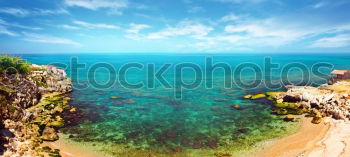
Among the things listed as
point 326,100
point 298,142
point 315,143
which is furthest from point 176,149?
point 326,100

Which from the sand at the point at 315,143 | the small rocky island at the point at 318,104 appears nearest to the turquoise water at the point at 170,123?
the sand at the point at 315,143

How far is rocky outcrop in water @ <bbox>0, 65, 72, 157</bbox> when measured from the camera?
86.9ft

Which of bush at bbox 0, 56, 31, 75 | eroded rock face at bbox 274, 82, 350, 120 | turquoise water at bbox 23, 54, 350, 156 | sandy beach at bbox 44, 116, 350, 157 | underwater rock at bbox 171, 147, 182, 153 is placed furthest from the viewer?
bush at bbox 0, 56, 31, 75

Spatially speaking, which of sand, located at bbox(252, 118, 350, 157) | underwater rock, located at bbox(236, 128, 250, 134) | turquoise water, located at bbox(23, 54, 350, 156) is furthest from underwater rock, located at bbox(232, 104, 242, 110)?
sand, located at bbox(252, 118, 350, 157)

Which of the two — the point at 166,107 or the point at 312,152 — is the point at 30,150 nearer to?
the point at 166,107

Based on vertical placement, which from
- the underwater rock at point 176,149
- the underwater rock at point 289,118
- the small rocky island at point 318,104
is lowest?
the underwater rock at point 176,149

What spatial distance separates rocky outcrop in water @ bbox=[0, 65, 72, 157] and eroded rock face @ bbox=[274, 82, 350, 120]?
45.7 m

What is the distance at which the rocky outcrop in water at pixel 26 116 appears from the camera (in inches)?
1043

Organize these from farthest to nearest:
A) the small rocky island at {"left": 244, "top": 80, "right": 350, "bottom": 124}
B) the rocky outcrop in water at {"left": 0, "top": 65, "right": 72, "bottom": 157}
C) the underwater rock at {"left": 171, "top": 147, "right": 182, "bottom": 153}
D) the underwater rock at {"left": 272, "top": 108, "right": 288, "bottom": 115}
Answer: the underwater rock at {"left": 272, "top": 108, "right": 288, "bottom": 115} < the small rocky island at {"left": 244, "top": 80, "right": 350, "bottom": 124} < the underwater rock at {"left": 171, "top": 147, "right": 182, "bottom": 153} < the rocky outcrop in water at {"left": 0, "top": 65, "right": 72, "bottom": 157}

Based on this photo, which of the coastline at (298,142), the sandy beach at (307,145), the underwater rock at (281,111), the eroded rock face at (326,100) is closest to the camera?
the sandy beach at (307,145)

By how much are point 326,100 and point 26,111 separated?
5690 cm

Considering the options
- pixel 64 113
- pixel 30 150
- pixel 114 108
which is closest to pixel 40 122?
pixel 64 113

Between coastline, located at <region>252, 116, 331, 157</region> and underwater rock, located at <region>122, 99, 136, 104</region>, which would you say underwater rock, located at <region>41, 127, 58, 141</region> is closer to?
underwater rock, located at <region>122, 99, 136, 104</region>

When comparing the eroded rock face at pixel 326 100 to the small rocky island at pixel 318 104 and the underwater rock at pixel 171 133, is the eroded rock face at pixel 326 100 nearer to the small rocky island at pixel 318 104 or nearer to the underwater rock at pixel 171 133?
the small rocky island at pixel 318 104
